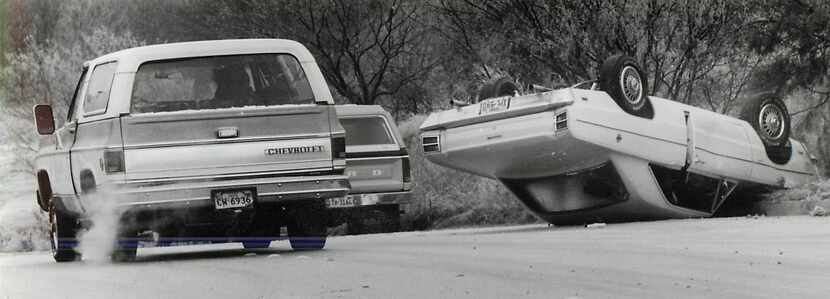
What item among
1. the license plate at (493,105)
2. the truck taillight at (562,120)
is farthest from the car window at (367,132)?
the truck taillight at (562,120)

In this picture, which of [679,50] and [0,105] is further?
[0,105]

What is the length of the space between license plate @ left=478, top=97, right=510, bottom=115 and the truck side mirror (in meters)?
5.21

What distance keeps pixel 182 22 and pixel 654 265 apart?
40180 mm

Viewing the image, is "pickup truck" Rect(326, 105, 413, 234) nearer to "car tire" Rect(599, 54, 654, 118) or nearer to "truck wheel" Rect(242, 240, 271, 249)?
"car tire" Rect(599, 54, 654, 118)

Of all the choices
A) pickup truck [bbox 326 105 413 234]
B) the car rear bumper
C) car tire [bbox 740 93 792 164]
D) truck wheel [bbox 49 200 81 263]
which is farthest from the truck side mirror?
car tire [bbox 740 93 792 164]

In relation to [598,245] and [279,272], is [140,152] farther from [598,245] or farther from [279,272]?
[598,245]

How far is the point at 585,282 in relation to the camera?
8.88 metres

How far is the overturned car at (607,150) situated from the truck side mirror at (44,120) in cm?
524

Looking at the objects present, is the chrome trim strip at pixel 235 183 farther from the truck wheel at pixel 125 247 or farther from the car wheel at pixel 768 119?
the car wheel at pixel 768 119

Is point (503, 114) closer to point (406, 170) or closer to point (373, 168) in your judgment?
point (406, 170)

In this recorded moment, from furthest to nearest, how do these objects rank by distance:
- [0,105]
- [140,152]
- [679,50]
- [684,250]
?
1. [0,105]
2. [679,50]
3. [140,152]
4. [684,250]

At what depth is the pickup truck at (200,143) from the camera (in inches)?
490

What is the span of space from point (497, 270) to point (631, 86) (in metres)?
7.75

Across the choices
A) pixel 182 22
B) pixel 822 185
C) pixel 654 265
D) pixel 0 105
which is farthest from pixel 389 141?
pixel 182 22
